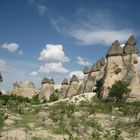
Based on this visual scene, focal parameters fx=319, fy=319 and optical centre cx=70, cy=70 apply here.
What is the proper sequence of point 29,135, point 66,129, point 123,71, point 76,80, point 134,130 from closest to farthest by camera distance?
point 29,135 → point 66,129 → point 134,130 → point 123,71 → point 76,80

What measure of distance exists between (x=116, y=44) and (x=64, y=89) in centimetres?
2195

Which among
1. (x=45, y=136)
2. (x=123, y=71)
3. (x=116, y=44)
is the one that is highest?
(x=116, y=44)

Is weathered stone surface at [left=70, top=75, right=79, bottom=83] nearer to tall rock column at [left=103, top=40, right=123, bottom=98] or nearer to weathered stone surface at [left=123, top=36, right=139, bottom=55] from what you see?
tall rock column at [left=103, top=40, right=123, bottom=98]

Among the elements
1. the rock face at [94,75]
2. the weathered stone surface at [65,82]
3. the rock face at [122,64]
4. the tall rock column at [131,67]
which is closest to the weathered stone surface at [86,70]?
the rock face at [94,75]

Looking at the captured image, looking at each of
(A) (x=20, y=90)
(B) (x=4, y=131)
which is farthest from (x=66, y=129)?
(A) (x=20, y=90)

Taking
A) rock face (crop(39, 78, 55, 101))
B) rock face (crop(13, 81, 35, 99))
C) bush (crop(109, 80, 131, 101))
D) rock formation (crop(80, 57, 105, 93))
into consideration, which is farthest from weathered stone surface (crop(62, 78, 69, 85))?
bush (crop(109, 80, 131, 101))

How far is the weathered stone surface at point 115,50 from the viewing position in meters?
49.8

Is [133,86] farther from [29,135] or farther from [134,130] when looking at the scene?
[29,135]

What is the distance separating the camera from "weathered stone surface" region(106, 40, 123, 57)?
4985 centimetres

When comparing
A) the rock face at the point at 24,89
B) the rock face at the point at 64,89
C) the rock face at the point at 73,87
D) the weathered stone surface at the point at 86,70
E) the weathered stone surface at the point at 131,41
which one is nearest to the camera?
the weathered stone surface at the point at 131,41

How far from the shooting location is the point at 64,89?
6888 cm

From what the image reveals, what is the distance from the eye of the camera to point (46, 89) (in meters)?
66.2

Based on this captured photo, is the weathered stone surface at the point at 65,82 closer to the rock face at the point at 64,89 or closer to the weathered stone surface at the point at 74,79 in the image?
the rock face at the point at 64,89

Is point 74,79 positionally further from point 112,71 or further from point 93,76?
point 112,71
